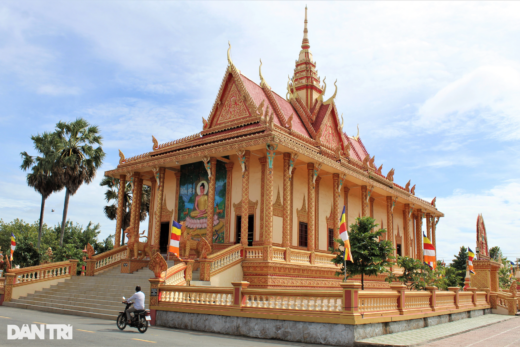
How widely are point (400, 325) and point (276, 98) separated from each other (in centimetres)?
1542

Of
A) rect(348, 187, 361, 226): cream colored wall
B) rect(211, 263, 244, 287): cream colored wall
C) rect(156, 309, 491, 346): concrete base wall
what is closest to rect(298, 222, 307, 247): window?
rect(211, 263, 244, 287): cream colored wall

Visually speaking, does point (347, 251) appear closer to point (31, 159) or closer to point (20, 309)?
point (20, 309)

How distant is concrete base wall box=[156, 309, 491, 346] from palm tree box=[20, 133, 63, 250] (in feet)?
64.9

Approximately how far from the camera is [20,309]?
16.9 m

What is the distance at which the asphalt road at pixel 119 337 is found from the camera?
358 inches

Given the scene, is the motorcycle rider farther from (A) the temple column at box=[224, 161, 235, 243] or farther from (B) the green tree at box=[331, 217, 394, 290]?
Answer: (A) the temple column at box=[224, 161, 235, 243]

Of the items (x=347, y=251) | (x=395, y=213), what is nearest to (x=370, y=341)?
(x=347, y=251)

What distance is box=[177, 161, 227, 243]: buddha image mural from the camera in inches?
824

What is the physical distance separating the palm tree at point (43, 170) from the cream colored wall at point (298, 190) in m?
16.9

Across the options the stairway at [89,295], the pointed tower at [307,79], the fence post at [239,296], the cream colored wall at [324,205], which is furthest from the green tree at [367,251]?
Answer: the pointed tower at [307,79]

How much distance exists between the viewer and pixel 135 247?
20594 millimetres

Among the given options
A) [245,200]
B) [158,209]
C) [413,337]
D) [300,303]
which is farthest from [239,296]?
[158,209]

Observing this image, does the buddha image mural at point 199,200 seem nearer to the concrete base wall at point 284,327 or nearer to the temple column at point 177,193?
the temple column at point 177,193

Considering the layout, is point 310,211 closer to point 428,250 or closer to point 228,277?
point 228,277
